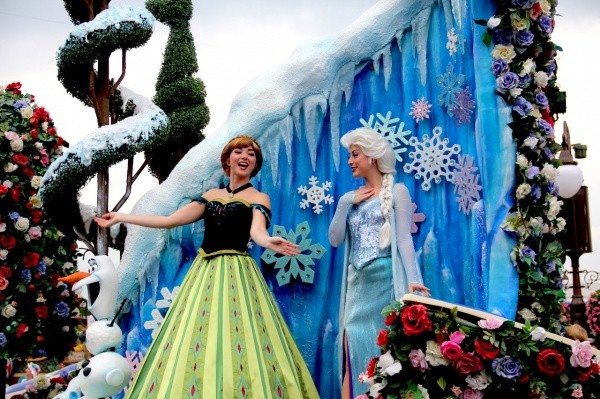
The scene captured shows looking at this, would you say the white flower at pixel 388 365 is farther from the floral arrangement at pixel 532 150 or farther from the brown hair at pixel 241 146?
the brown hair at pixel 241 146

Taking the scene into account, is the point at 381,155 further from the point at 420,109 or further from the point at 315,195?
the point at 315,195

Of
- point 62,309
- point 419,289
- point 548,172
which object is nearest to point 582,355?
point 419,289

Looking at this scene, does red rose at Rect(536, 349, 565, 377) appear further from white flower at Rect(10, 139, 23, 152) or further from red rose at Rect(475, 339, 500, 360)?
white flower at Rect(10, 139, 23, 152)

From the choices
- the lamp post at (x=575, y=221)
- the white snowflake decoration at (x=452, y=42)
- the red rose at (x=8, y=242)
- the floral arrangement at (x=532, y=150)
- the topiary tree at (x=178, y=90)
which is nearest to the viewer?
the floral arrangement at (x=532, y=150)

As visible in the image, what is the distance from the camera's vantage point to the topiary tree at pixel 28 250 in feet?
21.2

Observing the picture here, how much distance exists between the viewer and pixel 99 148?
6004mm

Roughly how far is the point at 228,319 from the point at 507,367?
167 centimetres

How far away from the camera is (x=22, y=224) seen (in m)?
6.48

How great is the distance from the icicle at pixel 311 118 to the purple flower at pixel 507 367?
8.11 feet

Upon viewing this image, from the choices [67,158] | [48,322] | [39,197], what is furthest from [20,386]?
[67,158]

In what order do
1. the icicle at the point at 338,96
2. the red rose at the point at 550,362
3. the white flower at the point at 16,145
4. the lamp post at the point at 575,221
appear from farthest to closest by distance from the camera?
the lamp post at the point at 575,221, the white flower at the point at 16,145, the icicle at the point at 338,96, the red rose at the point at 550,362

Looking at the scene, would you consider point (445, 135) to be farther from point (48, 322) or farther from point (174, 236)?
point (48, 322)

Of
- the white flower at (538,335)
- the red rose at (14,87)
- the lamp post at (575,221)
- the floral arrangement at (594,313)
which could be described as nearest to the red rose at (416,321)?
the white flower at (538,335)

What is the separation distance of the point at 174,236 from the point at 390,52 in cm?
210
